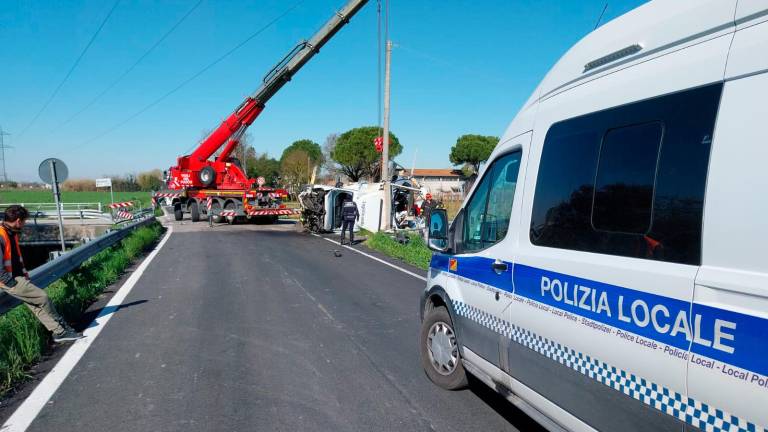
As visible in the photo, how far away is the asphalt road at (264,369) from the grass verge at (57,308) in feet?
1.65

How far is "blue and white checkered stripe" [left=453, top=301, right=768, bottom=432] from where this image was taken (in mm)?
1866

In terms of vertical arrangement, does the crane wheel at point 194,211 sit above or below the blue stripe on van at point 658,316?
below

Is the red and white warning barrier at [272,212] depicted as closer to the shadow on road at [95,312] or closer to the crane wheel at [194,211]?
the crane wheel at [194,211]

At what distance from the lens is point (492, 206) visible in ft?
12.0

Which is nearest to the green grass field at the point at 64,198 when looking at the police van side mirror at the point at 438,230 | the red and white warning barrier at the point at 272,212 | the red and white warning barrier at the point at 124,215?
the red and white warning barrier at the point at 124,215

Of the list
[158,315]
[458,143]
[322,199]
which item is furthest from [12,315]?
[458,143]

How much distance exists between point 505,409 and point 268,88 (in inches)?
823

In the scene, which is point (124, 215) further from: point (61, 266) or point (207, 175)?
point (61, 266)

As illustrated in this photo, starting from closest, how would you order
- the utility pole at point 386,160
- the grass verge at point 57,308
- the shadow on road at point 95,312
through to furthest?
the grass verge at point 57,308 < the shadow on road at point 95,312 < the utility pole at point 386,160

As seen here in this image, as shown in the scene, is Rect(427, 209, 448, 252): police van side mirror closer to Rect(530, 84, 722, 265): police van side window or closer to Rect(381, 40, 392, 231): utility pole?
Rect(530, 84, 722, 265): police van side window

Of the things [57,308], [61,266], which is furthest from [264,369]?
[61,266]

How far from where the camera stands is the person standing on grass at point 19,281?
5137 mm

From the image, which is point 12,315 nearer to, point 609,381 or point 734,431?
point 609,381

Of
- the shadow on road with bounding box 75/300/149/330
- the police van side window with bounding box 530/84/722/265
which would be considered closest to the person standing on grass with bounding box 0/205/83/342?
the shadow on road with bounding box 75/300/149/330
